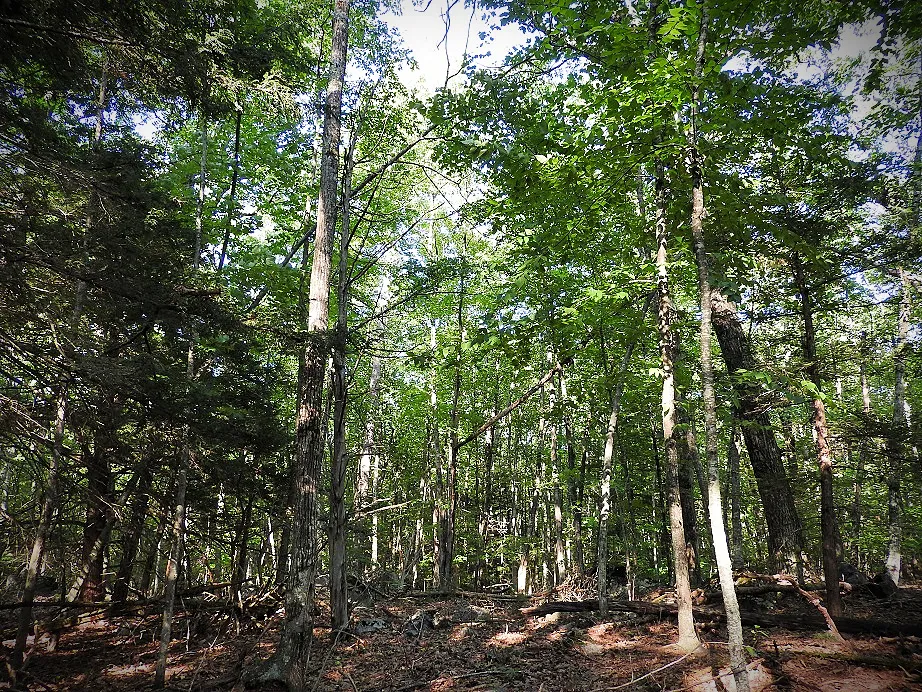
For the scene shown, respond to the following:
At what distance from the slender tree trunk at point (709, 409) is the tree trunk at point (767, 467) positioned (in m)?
3.74

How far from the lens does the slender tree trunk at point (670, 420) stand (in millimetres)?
6660

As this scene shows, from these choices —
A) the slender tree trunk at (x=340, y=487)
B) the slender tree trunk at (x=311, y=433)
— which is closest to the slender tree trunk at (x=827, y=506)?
the slender tree trunk at (x=311, y=433)

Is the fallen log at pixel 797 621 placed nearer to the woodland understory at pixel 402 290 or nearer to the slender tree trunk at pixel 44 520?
the woodland understory at pixel 402 290

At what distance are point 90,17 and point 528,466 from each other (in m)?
30.1

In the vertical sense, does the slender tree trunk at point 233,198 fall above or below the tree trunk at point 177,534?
above

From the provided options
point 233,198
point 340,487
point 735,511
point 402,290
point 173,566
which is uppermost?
point 233,198

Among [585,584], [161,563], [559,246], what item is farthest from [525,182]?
[161,563]

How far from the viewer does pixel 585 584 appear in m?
Answer: 15.7

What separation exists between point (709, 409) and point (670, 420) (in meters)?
1.67

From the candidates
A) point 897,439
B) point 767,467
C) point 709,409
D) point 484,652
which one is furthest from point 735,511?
point 709,409

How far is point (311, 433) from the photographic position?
267 inches

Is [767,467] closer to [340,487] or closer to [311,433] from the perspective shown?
[340,487]

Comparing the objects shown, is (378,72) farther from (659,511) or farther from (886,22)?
(659,511)

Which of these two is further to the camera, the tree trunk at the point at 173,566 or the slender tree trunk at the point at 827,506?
the tree trunk at the point at 173,566
